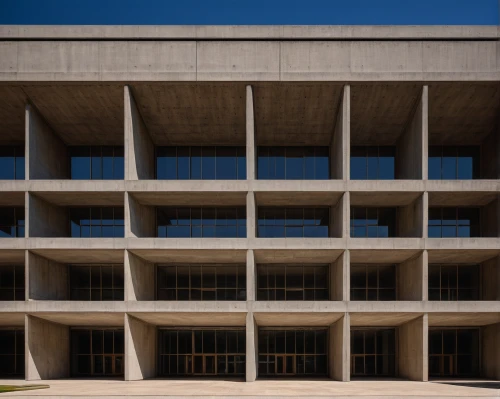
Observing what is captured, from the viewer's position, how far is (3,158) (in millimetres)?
25484

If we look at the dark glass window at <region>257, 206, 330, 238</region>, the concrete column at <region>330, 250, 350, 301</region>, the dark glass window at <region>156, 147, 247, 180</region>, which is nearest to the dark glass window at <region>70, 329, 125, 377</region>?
the dark glass window at <region>156, 147, 247, 180</region>

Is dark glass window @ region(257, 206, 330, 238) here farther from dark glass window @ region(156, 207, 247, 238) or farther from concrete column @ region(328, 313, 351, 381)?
concrete column @ region(328, 313, 351, 381)

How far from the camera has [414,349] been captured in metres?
20.8

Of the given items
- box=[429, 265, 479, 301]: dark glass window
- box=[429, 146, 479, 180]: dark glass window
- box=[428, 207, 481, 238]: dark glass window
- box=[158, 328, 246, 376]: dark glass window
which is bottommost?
box=[158, 328, 246, 376]: dark glass window

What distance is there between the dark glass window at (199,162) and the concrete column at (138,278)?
220 inches

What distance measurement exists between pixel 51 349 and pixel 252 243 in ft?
38.7

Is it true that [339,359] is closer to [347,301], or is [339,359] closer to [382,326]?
[347,301]

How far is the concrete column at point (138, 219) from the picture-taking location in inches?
806

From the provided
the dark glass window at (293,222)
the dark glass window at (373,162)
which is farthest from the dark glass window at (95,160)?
the dark glass window at (373,162)

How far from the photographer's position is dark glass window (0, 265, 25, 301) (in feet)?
81.1

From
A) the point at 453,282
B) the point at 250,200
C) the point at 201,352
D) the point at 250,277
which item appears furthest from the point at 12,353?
the point at 453,282

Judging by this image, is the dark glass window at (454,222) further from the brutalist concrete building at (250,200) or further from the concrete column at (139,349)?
the concrete column at (139,349)

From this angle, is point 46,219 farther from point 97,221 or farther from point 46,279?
point 97,221

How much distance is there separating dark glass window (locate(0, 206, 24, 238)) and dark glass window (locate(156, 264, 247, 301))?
8.72 meters
